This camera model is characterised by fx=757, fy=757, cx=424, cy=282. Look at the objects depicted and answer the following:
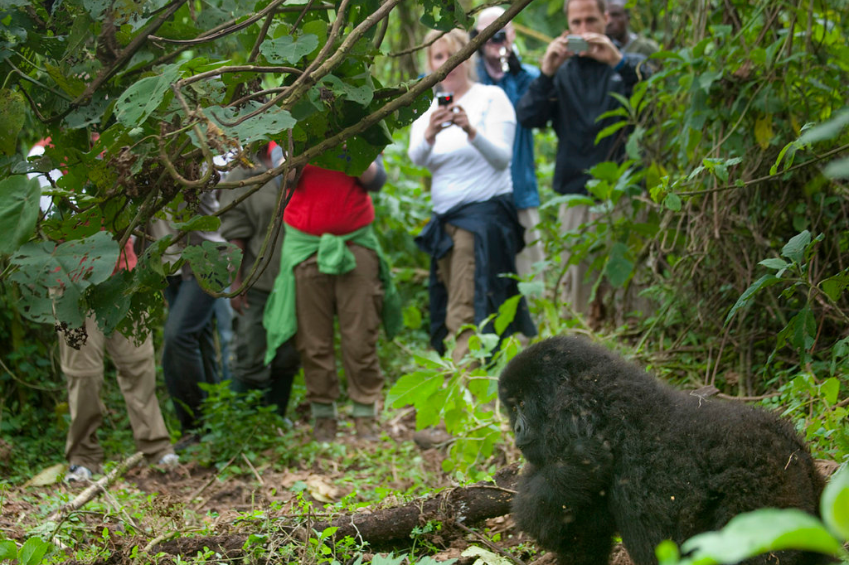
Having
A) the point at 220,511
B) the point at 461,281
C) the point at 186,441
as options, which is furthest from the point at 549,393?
the point at 186,441

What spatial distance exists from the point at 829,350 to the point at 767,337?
0.95ft

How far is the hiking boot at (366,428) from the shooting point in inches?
173

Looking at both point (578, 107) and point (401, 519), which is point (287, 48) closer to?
point (401, 519)

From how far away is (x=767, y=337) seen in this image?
10.3 ft

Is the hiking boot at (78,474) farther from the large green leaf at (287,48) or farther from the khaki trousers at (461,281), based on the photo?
the large green leaf at (287,48)

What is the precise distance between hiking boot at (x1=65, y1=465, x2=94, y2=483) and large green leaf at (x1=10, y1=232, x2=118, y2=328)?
216 centimetres

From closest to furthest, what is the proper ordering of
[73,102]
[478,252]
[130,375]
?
[73,102]
[130,375]
[478,252]

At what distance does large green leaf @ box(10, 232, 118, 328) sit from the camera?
1.80 m

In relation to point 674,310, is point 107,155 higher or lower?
higher

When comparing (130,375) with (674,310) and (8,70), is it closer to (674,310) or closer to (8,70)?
(8,70)

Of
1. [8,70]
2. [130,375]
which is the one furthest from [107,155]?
[130,375]

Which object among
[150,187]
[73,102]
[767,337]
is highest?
[73,102]

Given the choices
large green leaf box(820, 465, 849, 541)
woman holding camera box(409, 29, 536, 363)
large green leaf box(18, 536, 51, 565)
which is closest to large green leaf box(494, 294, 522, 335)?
woman holding camera box(409, 29, 536, 363)

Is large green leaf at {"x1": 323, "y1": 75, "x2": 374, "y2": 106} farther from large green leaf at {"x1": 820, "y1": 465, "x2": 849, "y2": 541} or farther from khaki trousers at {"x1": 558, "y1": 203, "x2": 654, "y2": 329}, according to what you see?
khaki trousers at {"x1": 558, "y1": 203, "x2": 654, "y2": 329}
